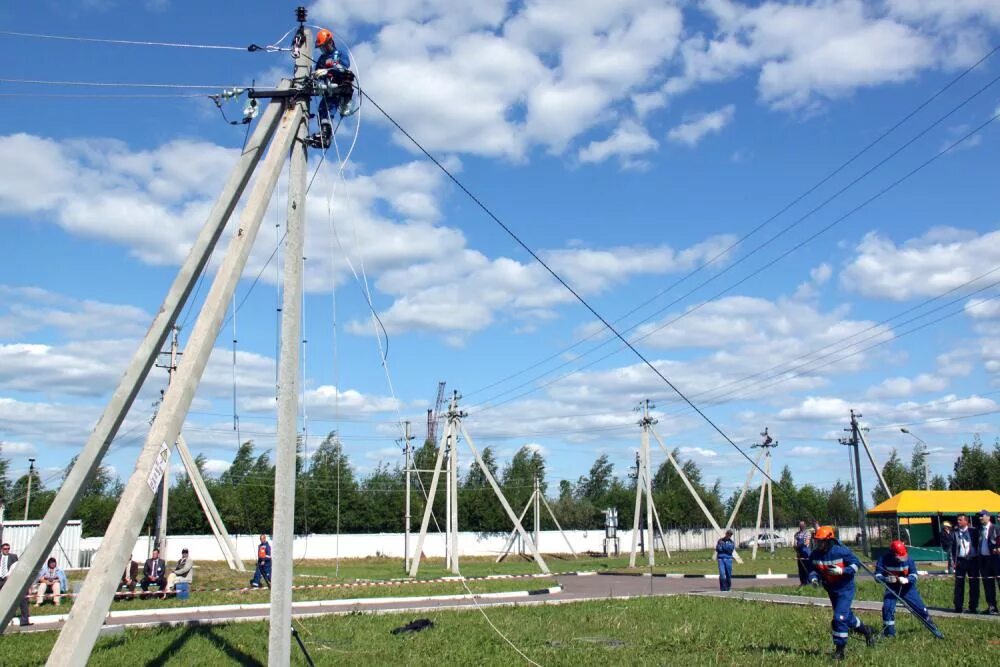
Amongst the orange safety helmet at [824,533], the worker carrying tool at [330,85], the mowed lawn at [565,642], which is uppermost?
the worker carrying tool at [330,85]

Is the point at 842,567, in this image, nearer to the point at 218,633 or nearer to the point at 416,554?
the point at 218,633

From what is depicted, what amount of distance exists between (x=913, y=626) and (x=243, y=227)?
39.1 feet

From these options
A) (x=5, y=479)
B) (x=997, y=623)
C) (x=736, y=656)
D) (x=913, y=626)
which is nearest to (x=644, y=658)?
(x=736, y=656)

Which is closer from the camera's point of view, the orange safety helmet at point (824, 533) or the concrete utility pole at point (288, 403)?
the concrete utility pole at point (288, 403)

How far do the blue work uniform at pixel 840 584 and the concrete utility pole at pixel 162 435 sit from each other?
8420 mm

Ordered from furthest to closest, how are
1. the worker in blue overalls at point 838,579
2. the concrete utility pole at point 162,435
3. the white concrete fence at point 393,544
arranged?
the white concrete fence at point 393,544, the worker in blue overalls at point 838,579, the concrete utility pole at point 162,435

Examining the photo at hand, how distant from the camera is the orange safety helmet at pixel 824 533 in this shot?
38.4 ft

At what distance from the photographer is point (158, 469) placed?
7.95 m

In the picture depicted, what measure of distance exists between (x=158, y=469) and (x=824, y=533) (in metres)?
8.60

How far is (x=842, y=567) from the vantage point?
11.7 metres

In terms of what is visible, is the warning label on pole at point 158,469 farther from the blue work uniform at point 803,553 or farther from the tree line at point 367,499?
the tree line at point 367,499

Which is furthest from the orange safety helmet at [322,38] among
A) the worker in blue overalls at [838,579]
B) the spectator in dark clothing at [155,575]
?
the spectator in dark clothing at [155,575]

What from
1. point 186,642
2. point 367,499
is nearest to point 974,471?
point 367,499

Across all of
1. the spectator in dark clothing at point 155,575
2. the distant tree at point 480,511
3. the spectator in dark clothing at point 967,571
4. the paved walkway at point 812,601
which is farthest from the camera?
the distant tree at point 480,511
